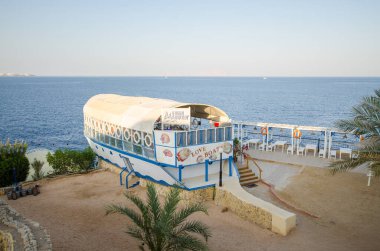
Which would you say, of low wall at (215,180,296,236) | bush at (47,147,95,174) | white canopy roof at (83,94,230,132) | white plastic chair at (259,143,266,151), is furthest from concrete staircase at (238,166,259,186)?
bush at (47,147,95,174)

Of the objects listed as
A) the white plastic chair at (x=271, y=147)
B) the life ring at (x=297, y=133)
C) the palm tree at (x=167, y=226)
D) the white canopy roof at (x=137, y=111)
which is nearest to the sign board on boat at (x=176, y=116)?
the white canopy roof at (x=137, y=111)

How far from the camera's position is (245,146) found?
78.7ft

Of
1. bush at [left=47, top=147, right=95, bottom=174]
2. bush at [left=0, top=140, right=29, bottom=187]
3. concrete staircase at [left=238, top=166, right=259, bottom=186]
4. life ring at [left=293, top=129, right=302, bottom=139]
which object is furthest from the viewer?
bush at [left=47, top=147, right=95, bottom=174]

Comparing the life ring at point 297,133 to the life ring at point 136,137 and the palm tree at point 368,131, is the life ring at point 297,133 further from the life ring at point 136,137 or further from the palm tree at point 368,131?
the life ring at point 136,137

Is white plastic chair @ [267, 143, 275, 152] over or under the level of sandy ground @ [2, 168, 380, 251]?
over

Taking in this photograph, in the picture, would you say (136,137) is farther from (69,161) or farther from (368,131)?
(368,131)

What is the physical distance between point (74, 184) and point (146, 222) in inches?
458

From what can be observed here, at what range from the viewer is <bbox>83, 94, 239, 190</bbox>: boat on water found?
51.9 feet

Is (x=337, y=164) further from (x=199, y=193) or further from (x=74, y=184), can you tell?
(x=74, y=184)

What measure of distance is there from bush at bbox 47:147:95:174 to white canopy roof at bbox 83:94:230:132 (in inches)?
119

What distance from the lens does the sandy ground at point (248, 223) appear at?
1216 centimetres

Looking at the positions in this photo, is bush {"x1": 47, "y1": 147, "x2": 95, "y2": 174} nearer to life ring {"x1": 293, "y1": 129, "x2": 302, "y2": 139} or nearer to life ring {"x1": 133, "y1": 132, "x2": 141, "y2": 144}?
life ring {"x1": 133, "y1": 132, "x2": 141, "y2": 144}

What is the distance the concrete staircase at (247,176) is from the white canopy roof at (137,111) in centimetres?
310

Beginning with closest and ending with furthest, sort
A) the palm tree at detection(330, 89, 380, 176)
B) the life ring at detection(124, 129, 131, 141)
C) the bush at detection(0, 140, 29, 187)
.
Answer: the palm tree at detection(330, 89, 380, 176) < the life ring at detection(124, 129, 131, 141) < the bush at detection(0, 140, 29, 187)
